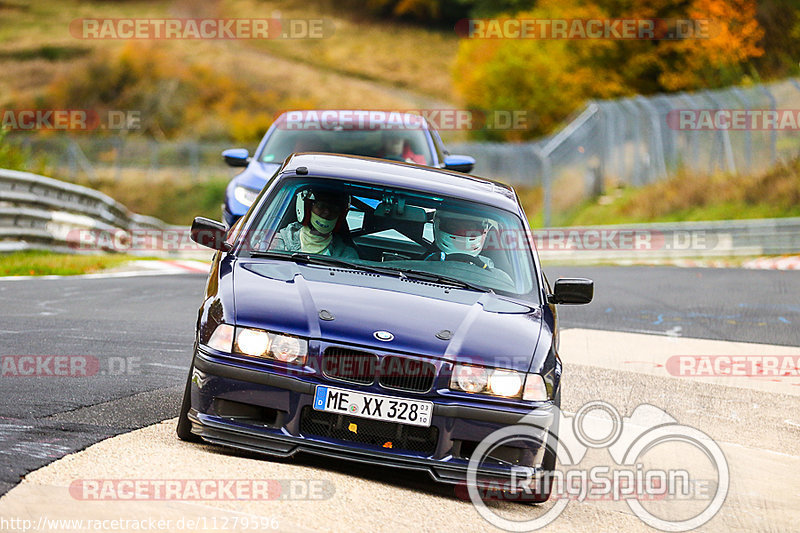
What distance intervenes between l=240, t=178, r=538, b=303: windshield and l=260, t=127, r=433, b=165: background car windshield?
6.27 metres

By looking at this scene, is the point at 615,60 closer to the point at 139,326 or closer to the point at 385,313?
the point at 139,326

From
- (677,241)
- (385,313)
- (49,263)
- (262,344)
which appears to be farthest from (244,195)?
(677,241)

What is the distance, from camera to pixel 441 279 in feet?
22.5

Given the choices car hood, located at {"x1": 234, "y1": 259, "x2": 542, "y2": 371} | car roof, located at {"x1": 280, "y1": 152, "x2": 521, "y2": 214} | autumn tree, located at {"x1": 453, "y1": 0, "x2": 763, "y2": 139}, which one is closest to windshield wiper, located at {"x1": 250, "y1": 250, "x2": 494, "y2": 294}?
car hood, located at {"x1": 234, "y1": 259, "x2": 542, "y2": 371}

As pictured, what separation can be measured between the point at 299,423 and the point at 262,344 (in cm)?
40

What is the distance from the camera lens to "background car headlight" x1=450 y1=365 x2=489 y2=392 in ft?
19.5

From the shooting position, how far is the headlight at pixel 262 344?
5.90 metres

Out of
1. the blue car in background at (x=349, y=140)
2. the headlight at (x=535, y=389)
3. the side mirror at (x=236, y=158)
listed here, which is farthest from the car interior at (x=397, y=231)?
the side mirror at (x=236, y=158)

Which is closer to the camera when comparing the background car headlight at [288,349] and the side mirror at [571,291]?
the background car headlight at [288,349]

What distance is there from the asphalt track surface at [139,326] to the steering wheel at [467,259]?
4.71 feet

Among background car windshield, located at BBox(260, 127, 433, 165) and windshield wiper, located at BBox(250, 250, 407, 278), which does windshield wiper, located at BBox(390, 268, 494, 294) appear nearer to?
windshield wiper, located at BBox(250, 250, 407, 278)

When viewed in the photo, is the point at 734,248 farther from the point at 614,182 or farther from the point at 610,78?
the point at 610,78

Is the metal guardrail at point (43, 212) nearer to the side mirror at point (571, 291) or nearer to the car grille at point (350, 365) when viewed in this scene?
the side mirror at point (571, 291)

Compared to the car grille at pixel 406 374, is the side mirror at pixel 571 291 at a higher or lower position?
higher
